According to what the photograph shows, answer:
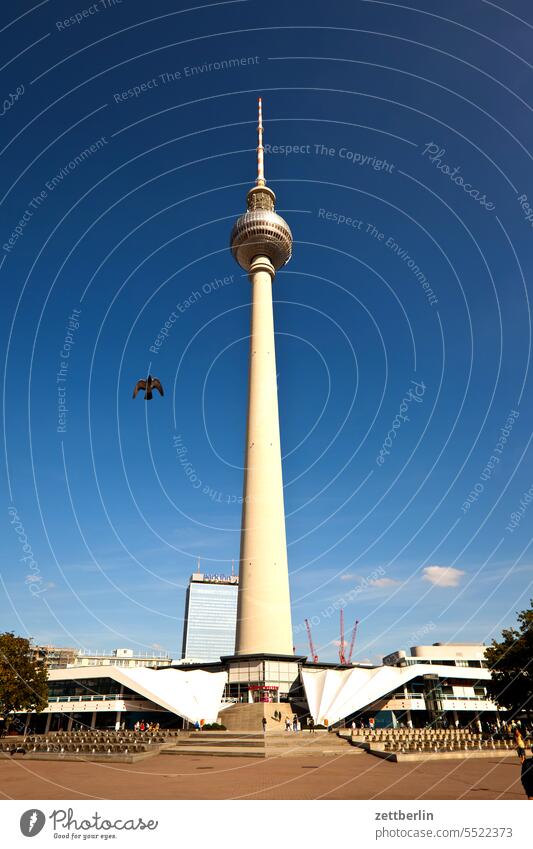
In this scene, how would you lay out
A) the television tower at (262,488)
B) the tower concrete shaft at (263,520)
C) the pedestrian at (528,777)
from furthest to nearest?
the television tower at (262,488), the tower concrete shaft at (263,520), the pedestrian at (528,777)

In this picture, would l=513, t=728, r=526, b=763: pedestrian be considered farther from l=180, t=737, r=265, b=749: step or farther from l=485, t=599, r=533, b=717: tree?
l=180, t=737, r=265, b=749: step

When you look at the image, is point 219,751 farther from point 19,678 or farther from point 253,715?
point 19,678

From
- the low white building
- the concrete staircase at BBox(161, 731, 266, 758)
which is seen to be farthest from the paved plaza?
the low white building

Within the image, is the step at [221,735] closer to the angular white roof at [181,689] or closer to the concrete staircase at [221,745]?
the concrete staircase at [221,745]

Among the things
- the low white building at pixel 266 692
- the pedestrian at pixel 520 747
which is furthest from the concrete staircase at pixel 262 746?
the low white building at pixel 266 692

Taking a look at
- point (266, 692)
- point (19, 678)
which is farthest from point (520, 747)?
point (19, 678)
